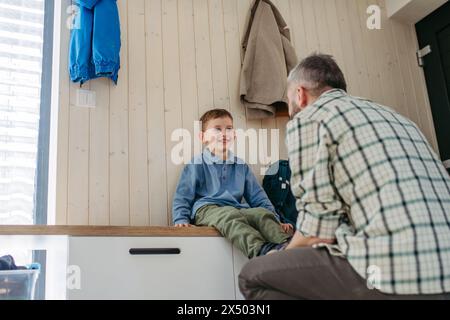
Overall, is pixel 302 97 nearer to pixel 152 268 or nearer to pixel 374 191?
pixel 374 191

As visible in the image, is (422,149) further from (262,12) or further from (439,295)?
(262,12)

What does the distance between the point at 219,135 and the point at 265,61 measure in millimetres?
511

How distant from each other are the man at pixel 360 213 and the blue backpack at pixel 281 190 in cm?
120

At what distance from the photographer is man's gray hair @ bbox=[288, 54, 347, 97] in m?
1.41

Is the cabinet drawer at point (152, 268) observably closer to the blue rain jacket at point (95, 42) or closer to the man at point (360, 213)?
the man at point (360, 213)

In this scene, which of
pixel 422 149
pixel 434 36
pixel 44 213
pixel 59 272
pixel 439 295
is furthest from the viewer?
pixel 434 36

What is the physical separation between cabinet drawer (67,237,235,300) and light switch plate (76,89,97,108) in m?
0.81

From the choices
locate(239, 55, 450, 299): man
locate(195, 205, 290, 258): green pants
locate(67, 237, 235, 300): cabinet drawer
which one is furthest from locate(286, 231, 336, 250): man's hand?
locate(67, 237, 235, 300): cabinet drawer

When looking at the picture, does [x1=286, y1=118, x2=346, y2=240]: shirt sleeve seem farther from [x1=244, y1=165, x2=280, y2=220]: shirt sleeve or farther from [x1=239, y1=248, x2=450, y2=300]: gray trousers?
[x1=244, y1=165, x2=280, y2=220]: shirt sleeve

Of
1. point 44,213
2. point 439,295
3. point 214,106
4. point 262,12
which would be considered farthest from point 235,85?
point 439,295

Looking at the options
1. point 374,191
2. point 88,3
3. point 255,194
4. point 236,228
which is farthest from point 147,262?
point 88,3

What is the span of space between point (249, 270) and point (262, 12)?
1.88 metres

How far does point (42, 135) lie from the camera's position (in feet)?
7.68

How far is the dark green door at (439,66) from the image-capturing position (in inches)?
116
